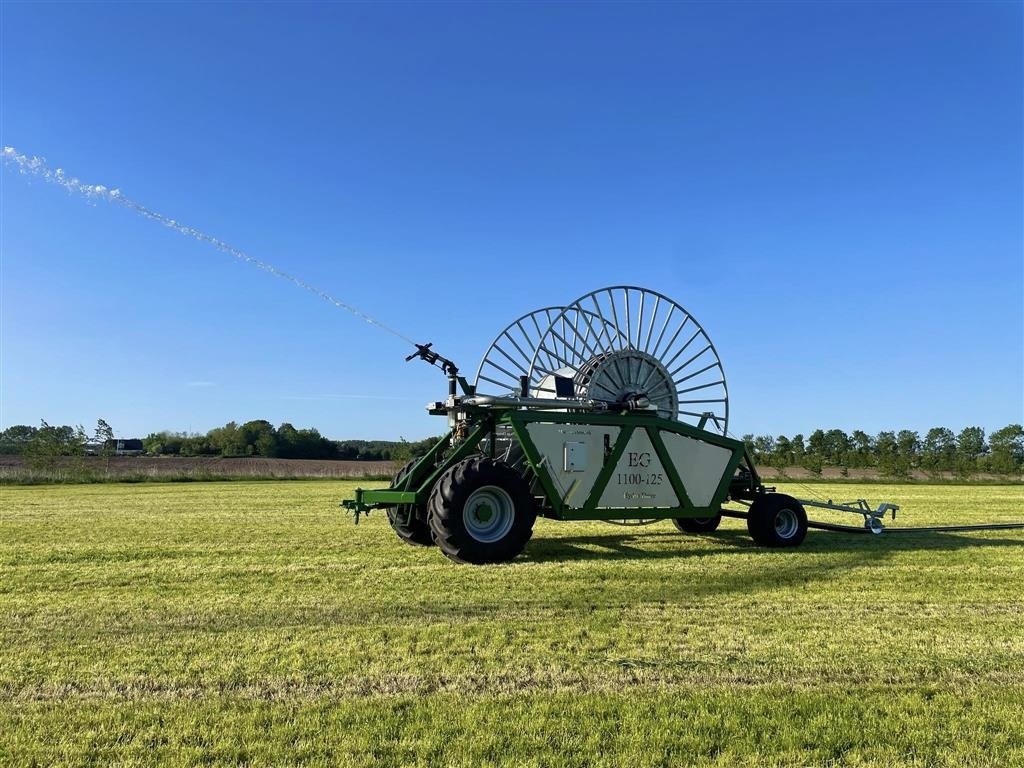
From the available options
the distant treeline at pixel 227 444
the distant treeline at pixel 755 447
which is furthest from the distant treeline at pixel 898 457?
the distant treeline at pixel 227 444

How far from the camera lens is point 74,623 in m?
6.39

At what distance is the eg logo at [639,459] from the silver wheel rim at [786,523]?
2.60m

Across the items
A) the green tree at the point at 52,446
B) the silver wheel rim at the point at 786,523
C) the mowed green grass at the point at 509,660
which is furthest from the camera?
the green tree at the point at 52,446

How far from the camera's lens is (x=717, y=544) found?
12828 millimetres

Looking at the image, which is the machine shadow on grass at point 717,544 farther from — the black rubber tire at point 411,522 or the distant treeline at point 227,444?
the distant treeline at point 227,444

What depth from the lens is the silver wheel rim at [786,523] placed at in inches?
498

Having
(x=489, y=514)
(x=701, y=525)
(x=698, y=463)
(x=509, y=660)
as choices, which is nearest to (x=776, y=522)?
(x=698, y=463)

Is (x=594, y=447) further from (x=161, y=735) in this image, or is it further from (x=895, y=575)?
(x=161, y=735)

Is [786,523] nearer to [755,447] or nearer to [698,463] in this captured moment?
[698,463]

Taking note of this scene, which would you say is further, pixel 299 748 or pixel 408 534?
pixel 408 534

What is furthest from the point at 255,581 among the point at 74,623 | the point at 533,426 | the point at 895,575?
the point at 895,575

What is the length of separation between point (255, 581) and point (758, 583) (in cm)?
595

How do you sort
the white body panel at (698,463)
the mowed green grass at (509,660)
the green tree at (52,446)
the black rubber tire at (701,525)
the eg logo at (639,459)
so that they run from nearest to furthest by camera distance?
the mowed green grass at (509,660) → the eg logo at (639,459) → the white body panel at (698,463) → the black rubber tire at (701,525) → the green tree at (52,446)

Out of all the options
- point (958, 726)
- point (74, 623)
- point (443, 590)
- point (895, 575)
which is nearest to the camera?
point (958, 726)
